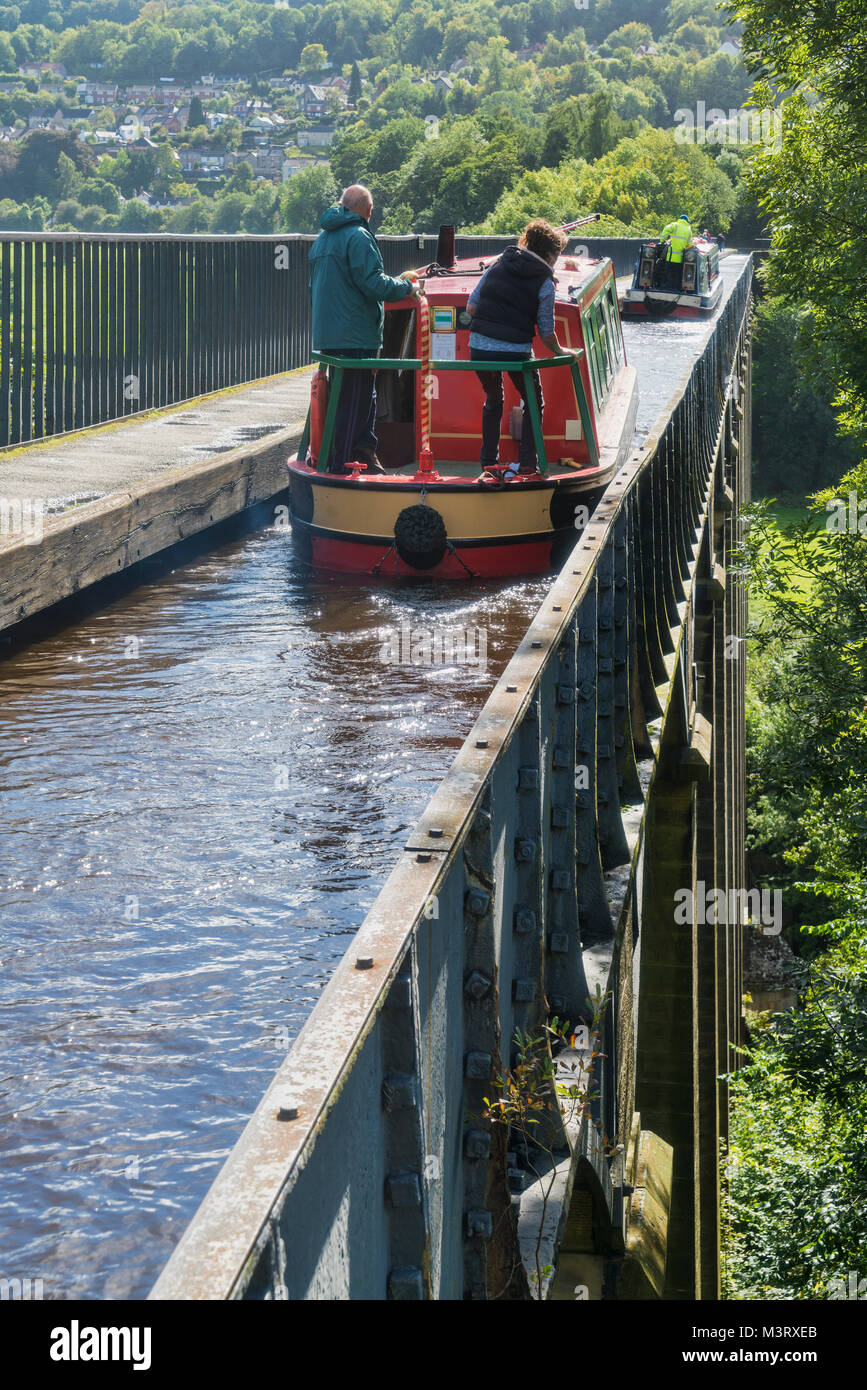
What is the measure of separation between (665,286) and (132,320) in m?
22.8

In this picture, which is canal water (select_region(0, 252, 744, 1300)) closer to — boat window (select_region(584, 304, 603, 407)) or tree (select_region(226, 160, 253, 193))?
boat window (select_region(584, 304, 603, 407))

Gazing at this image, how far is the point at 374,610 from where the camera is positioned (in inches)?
338

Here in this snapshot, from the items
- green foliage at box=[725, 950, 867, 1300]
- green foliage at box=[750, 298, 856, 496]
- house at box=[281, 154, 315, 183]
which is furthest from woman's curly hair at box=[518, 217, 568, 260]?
house at box=[281, 154, 315, 183]

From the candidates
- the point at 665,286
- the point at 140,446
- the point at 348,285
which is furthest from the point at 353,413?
the point at 665,286

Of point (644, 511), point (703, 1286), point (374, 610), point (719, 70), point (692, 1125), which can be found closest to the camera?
point (644, 511)

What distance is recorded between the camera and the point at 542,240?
9461 millimetres

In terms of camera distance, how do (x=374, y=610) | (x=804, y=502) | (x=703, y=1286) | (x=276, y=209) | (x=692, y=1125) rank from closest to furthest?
(x=374, y=610) < (x=692, y=1125) < (x=703, y=1286) < (x=804, y=502) < (x=276, y=209)

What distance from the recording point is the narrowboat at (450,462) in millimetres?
9156

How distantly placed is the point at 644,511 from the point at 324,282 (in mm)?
2932

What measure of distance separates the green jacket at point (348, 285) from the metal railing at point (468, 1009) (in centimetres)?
326

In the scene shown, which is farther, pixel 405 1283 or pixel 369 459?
pixel 369 459

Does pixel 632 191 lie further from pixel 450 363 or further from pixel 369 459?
pixel 450 363

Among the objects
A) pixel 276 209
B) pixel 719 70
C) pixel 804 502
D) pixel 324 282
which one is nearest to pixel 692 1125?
pixel 324 282
